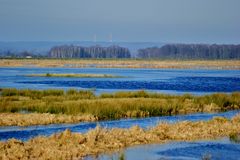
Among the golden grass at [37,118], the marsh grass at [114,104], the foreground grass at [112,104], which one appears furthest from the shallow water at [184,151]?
the marsh grass at [114,104]

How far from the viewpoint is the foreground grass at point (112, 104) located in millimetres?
32094

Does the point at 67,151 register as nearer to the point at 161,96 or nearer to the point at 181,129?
the point at 181,129

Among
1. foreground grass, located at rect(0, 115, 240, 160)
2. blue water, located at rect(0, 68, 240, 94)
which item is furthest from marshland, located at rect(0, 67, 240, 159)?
blue water, located at rect(0, 68, 240, 94)

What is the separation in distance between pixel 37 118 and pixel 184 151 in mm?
10068

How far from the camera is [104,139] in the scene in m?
22.2

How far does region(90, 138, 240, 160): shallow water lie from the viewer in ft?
66.7

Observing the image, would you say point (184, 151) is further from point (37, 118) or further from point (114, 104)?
point (114, 104)

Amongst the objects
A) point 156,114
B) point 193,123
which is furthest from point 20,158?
point 156,114

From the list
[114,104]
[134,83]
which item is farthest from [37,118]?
[134,83]

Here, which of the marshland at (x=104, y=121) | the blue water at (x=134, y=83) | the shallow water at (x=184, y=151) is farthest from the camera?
the blue water at (x=134, y=83)

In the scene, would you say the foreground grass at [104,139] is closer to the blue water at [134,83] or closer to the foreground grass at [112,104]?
the foreground grass at [112,104]

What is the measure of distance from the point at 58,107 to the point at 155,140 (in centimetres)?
1014

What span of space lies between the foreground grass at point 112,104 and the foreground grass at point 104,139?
6.53m

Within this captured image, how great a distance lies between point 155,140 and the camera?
937 inches
